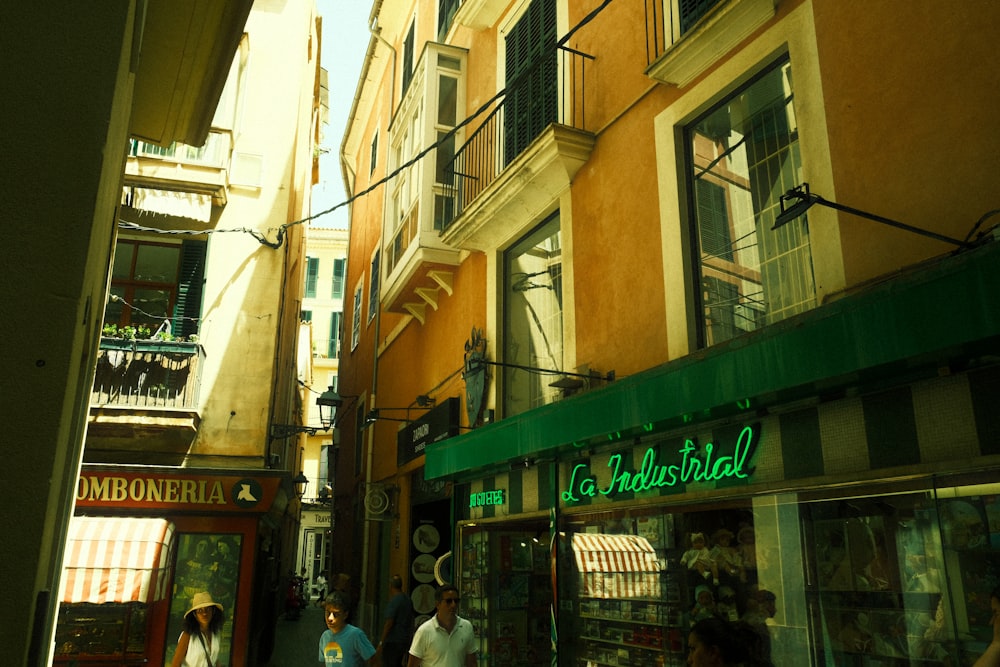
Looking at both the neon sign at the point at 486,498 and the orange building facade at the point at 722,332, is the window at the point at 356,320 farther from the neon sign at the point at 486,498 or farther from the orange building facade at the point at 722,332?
the neon sign at the point at 486,498

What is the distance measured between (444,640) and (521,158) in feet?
18.5

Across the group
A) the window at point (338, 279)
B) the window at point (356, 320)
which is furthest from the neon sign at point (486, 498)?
the window at point (338, 279)

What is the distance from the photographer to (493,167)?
38.8 feet

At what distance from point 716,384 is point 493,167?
6.88 meters

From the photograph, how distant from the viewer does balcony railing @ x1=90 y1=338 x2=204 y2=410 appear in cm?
1238

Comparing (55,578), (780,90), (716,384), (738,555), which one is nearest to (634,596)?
(738,555)

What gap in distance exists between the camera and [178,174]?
13.7m

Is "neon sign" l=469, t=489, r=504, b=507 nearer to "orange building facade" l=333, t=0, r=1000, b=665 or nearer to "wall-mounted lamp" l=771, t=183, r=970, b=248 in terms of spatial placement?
"orange building facade" l=333, t=0, r=1000, b=665

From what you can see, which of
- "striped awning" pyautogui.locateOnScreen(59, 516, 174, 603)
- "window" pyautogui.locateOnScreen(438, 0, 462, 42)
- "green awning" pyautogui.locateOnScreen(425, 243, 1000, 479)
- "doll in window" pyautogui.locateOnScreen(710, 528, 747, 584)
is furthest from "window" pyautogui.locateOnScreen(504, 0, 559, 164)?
"striped awning" pyautogui.locateOnScreen(59, 516, 174, 603)

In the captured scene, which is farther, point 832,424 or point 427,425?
point 427,425

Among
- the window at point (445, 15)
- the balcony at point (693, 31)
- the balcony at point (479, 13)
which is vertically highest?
the window at point (445, 15)

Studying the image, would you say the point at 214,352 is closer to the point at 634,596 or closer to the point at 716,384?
→ the point at 634,596

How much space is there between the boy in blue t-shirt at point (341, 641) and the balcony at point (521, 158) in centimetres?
549

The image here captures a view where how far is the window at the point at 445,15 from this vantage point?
1489cm
